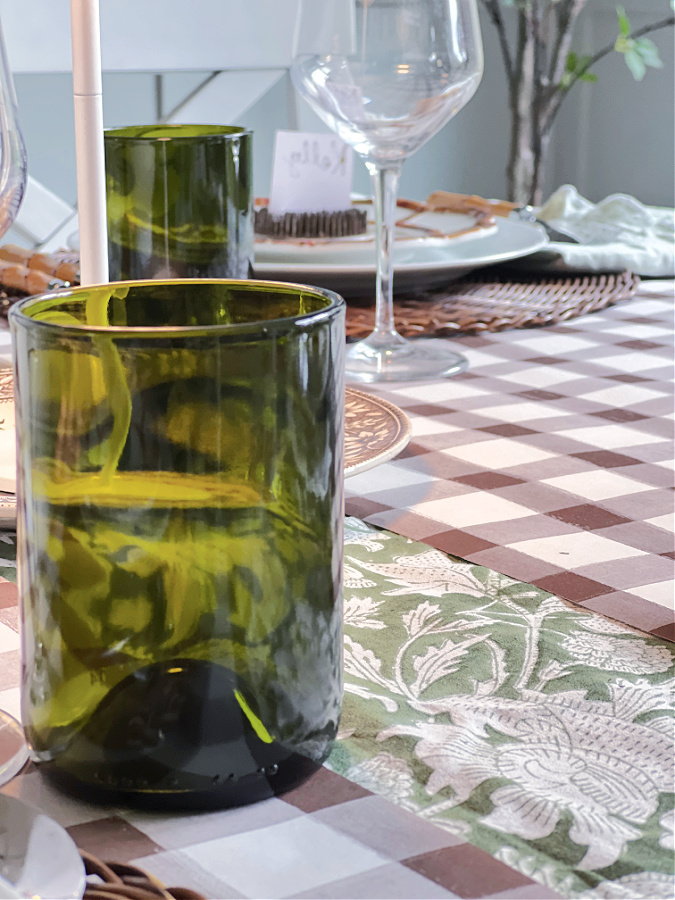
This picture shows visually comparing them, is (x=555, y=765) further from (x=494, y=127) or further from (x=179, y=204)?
(x=494, y=127)

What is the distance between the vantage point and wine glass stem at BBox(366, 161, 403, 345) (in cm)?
80

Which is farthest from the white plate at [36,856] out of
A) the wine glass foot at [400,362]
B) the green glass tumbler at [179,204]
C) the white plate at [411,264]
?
the white plate at [411,264]

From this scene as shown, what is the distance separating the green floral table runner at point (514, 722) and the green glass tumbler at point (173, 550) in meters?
0.05

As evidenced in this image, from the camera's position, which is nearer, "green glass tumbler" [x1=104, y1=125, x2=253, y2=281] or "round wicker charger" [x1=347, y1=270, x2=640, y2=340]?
"green glass tumbler" [x1=104, y1=125, x2=253, y2=281]

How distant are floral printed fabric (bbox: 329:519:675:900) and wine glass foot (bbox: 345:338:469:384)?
12.7 inches

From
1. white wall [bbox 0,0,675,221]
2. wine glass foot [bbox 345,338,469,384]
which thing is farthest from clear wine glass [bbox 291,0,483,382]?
white wall [bbox 0,0,675,221]

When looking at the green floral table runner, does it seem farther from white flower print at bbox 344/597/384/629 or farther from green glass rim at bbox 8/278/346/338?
green glass rim at bbox 8/278/346/338

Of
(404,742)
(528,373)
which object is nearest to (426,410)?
(528,373)

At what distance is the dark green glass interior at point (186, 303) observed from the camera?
1.01 ft

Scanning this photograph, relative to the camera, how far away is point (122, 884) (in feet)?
0.79

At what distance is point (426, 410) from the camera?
70 centimetres

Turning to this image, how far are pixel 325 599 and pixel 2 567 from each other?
0.20m

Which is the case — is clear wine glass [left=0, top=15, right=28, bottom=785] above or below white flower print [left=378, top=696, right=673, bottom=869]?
above

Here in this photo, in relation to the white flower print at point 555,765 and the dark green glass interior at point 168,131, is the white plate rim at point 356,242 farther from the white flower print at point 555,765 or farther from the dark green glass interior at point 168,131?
the white flower print at point 555,765
